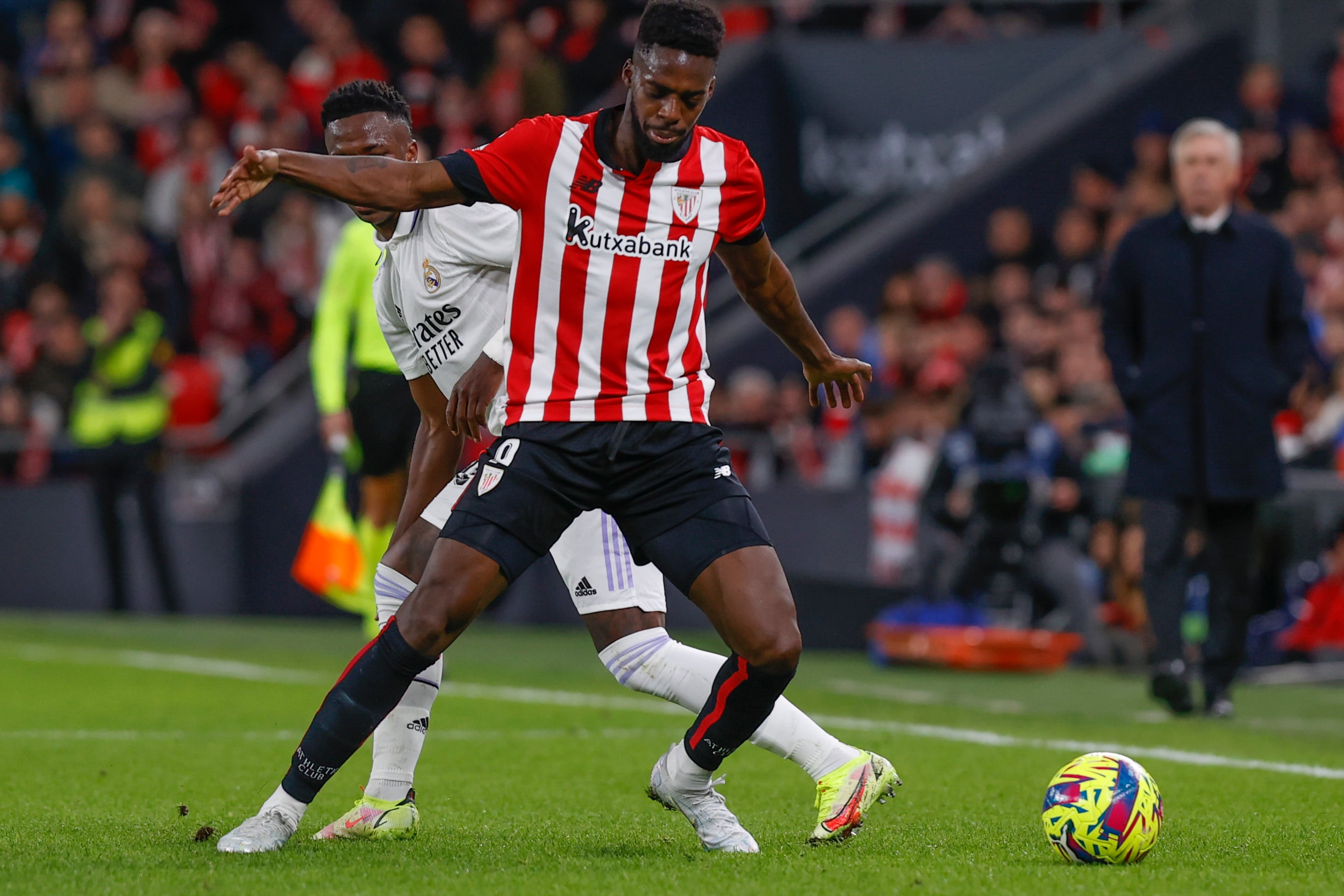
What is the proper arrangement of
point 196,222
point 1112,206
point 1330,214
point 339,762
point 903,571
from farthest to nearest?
point 196,222
point 1112,206
point 1330,214
point 903,571
point 339,762

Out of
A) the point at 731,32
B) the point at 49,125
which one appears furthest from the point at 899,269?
the point at 49,125

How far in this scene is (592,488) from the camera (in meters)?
4.64

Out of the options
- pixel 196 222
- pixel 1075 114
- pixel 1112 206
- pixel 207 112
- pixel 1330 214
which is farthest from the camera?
pixel 207 112

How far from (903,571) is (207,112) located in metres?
9.22

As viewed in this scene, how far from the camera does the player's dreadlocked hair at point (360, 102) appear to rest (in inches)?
223

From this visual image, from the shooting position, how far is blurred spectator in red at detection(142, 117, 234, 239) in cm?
1684

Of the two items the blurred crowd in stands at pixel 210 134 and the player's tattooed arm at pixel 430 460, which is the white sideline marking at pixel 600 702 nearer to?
the player's tattooed arm at pixel 430 460

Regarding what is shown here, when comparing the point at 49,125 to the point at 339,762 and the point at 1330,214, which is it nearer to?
the point at 1330,214

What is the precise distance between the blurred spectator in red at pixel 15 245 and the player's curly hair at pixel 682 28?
46.3 ft

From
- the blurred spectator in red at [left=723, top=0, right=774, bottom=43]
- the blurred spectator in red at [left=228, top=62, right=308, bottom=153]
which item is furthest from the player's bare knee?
the blurred spectator in red at [left=723, top=0, right=774, bottom=43]

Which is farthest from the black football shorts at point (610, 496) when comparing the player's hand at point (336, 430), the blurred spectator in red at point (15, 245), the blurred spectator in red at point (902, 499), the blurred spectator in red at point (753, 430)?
the blurred spectator in red at point (15, 245)

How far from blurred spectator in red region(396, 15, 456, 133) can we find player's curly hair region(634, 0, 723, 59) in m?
12.1

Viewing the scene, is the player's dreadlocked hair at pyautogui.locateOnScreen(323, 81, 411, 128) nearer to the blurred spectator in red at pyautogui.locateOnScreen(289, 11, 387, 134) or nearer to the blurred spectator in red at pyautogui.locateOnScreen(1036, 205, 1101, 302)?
the blurred spectator in red at pyautogui.locateOnScreen(1036, 205, 1101, 302)

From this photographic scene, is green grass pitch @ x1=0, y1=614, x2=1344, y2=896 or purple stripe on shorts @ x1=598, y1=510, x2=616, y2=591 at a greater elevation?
purple stripe on shorts @ x1=598, y1=510, x2=616, y2=591
